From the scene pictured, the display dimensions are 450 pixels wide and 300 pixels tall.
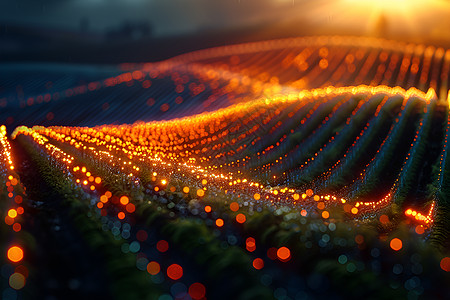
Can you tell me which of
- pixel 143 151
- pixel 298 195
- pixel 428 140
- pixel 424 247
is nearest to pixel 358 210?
pixel 298 195

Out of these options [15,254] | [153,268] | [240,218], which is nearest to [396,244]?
[240,218]

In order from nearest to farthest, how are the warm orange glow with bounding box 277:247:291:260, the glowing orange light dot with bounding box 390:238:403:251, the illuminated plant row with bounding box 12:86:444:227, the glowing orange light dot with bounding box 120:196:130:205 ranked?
the warm orange glow with bounding box 277:247:291:260 → the glowing orange light dot with bounding box 390:238:403:251 → the glowing orange light dot with bounding box 120:196:130:205 → the illuminated plant row with bounding box 12:86:444:227

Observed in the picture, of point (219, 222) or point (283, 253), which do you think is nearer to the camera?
point (283, 253)

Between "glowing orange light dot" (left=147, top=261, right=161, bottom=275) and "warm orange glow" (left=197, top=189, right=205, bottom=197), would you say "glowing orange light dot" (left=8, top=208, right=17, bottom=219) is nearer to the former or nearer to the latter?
"glowing orange light dot" (left=147, top=261, right=161, bottom=275)

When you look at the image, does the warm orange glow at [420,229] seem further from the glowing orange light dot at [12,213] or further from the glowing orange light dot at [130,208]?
the glowing orange light dot at [12,213]

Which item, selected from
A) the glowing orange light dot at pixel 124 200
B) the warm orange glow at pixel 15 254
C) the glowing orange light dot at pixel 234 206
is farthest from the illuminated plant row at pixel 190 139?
the warm orange glow at pixel 15 254

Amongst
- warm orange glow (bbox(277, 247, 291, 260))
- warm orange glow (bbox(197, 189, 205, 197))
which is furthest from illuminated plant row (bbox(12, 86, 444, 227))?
warm orange glow (bbox(277, 247, 291, 260))

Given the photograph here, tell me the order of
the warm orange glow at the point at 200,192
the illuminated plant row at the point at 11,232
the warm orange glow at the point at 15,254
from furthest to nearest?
the warm orange glow at the point at 200,192
the warm orange glow at the point at 15,254
the illuminated plant row at the point at 11,232

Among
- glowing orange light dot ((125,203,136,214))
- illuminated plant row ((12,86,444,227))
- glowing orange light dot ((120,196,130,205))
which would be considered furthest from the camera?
illuminated plant row ((12,86,444,227))

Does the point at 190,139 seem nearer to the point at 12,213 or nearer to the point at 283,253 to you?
the point at 12,213

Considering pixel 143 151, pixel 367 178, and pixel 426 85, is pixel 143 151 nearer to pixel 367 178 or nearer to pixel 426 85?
pixel 367 178

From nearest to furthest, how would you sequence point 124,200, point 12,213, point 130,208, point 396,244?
1. point 396,244
2. point 12,213
3. point 130,208
4. point 124,200

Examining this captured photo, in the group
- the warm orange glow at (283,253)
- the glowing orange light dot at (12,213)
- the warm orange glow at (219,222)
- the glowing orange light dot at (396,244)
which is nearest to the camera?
the warm orange glow at (283,253)
